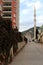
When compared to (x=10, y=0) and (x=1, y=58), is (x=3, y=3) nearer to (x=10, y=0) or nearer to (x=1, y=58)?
(x=10, y=0)

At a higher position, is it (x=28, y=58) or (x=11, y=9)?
(x=28, y=58)

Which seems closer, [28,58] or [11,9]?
[28,58]

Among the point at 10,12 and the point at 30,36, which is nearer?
the point at 10,12

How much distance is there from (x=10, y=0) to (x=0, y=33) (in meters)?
85.8

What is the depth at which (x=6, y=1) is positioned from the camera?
100875 millimetres

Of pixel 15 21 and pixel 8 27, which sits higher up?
pixel 8 27

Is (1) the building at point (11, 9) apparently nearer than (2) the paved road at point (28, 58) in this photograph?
No

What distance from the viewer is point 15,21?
9962cm

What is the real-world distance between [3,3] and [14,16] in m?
7.63

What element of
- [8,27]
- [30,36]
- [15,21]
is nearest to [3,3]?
[15,21]

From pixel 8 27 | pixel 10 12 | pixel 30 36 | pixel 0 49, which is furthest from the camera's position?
pixel 30 36

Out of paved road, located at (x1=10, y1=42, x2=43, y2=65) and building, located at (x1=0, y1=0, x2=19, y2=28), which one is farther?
building, located at (x1=0, y1=0, x2=19, y2=28)

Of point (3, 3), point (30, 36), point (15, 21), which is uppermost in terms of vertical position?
point (3, 3)

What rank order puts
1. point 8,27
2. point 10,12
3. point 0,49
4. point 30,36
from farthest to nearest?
point 30,36 < point 10,12 < point 8,27 < point 0,49
